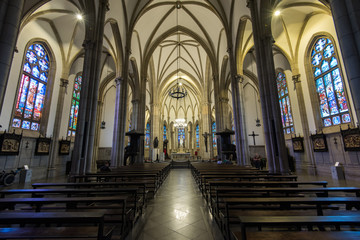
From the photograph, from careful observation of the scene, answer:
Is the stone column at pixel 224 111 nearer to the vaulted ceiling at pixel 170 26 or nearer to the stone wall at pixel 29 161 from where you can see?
the vaulted ceiling at pixel 170 26

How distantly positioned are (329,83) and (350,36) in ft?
30.0

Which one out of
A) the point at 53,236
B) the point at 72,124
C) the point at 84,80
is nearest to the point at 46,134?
the point at 72,124

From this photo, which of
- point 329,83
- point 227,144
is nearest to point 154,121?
point 227,144

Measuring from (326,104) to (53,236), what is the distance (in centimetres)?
1421

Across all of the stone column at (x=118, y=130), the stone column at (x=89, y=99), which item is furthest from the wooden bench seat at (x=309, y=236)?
the stone column at (x=118, y=130)

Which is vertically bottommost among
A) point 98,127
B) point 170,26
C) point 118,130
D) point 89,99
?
point 118,130

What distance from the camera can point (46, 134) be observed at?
11.0 m

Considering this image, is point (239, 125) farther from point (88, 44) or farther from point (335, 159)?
point (88, 44)

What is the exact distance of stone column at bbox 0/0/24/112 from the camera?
3.02 metres

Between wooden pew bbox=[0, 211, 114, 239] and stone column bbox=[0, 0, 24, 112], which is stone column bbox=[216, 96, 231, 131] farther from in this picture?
wooden pew bbox=[0, 211, 114, 239]

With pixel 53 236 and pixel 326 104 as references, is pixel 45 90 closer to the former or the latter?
pixel 53 236

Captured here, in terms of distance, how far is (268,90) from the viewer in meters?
6.80

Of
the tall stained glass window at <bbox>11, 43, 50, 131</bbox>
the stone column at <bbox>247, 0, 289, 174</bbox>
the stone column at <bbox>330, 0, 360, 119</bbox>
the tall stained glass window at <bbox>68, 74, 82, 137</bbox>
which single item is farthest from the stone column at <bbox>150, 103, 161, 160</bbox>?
the stone column at <bbox>330, 0, 360, 119</bbox>

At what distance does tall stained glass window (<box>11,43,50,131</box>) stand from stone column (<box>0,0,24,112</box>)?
8298 millimetres
